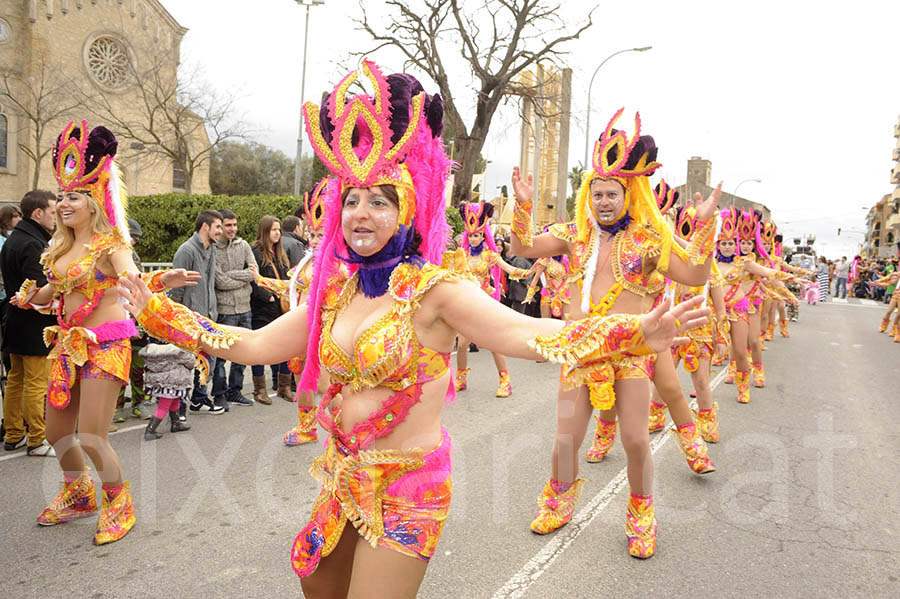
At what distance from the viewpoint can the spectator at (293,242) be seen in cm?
785

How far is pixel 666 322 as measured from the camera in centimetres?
182

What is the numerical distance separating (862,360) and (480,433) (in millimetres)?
9221

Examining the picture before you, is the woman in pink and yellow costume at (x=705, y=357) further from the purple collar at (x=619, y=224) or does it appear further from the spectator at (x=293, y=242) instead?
the spectator at (x=293, y=242)

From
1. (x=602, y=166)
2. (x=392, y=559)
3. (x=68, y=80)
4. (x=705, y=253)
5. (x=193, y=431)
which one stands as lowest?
(x=193, y=431)

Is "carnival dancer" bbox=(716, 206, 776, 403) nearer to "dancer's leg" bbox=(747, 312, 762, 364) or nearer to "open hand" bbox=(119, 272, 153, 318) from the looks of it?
"dancer's leg" bbox=(747, 312, 762, 364)

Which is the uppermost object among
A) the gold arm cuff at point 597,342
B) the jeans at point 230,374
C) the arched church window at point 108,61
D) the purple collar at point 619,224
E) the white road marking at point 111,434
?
the arched church window at point 108,61

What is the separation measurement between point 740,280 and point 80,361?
724cm

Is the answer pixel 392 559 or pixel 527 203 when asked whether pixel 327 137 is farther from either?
pixel 527 203

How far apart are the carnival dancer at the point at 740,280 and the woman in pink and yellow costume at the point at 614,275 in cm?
416

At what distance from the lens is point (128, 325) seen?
401 centimetres

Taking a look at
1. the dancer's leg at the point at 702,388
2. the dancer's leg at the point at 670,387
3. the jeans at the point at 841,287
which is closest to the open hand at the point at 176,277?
the dancer's leg at the point at 670,387

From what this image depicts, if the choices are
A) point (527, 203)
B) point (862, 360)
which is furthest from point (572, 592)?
point (862, 360)

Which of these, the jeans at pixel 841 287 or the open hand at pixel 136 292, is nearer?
the open hand at pixel 136 292

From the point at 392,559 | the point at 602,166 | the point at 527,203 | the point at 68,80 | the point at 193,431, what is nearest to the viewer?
the point at 392,559
